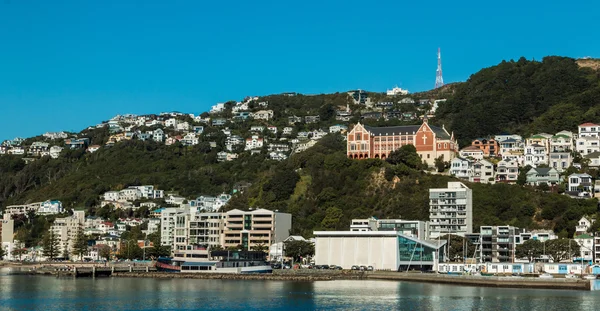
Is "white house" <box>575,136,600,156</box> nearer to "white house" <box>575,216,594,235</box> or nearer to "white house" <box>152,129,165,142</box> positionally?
"white house" <box>575,216,594,235</box>

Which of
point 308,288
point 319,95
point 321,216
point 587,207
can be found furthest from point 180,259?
point 319,95

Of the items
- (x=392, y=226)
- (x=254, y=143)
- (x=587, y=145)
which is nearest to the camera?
(x=392, y=226)

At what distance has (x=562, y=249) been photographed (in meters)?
80.6

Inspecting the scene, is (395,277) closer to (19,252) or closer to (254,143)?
(19,252)

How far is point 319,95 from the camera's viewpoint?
18762cm

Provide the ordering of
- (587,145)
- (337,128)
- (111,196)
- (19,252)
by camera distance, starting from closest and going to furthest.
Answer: (587,145) < (19,252) < (111,196) < (337,128)

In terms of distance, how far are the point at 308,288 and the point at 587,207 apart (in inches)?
1294

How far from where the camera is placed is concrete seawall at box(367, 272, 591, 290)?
7100cm

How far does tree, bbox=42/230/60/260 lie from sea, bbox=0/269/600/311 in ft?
113

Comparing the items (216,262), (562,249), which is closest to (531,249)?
(562,249)

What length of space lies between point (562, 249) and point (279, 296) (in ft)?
99.7

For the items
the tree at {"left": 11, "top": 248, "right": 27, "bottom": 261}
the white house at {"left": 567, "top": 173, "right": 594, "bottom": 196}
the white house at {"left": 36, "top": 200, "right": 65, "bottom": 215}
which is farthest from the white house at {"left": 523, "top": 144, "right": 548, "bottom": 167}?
the white house at {"left": 36, "top": 200, "right": 65, "bottom": 215}

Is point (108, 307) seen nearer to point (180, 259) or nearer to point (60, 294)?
point (60, 294)

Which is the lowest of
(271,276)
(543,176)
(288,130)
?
(271,276)
